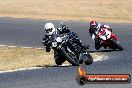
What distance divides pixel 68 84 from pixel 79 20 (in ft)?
76.8

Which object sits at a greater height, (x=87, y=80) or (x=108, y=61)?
(x=87, y=80)

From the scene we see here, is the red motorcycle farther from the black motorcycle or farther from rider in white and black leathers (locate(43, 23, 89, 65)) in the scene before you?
the black motorcycle

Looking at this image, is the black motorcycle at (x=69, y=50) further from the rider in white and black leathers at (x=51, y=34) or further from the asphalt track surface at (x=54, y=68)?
the asphalt track surface at (x=54, y=68)

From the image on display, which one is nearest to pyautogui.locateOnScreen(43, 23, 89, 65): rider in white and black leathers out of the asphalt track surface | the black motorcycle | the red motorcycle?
the black motorcycle

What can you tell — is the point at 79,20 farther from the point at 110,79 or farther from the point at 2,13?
the point at 110,79

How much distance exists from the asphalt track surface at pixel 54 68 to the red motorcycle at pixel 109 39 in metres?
0.41

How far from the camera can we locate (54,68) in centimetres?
1981

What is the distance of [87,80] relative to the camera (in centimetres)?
1222

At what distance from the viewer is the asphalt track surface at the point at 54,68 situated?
1672 cm

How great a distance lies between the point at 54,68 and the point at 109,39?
566cm

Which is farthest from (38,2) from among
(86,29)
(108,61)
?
(108,61)

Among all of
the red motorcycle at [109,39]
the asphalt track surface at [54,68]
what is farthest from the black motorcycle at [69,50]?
the red motorcycle at [109,39]

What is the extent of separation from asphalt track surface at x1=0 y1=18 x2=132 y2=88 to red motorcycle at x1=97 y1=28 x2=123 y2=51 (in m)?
0.41

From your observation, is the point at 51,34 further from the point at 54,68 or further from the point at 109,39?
the point at 109,39
